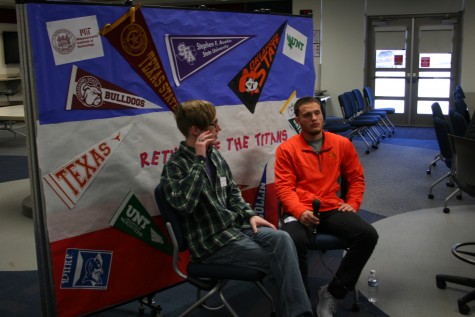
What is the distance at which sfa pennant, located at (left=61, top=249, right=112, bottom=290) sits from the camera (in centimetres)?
247

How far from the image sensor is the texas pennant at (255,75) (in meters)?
3.16

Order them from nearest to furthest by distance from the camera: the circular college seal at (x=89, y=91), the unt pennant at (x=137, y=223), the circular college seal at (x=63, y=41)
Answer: the circular college seal at (x=63, y=41)
the circular college seal at (x=89, y=91)
the unt pennant at (x=137, y=223)

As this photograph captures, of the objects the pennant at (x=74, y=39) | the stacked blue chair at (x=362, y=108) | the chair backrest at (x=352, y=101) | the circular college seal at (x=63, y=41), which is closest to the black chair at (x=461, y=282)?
the pennant at (x=74, y=39)

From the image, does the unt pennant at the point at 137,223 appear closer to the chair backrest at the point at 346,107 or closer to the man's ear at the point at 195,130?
the man's ear at the point at 195,130

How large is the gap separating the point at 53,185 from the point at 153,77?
2.47 ft

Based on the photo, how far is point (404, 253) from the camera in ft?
12.8

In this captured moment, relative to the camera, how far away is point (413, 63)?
10.4 metres

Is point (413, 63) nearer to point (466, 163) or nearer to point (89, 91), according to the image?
point (466, 163)

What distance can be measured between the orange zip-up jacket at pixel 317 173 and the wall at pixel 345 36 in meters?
7.85

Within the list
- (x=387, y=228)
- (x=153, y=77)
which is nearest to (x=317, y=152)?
(x=153, y=77)

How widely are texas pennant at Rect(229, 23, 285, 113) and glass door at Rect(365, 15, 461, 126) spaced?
305 inches

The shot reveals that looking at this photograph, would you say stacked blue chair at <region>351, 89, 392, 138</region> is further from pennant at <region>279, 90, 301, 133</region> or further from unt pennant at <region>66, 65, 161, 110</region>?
unt pennant at <region>66, 65, 161, 110</region>

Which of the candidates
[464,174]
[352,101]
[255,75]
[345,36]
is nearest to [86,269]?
[255,75]

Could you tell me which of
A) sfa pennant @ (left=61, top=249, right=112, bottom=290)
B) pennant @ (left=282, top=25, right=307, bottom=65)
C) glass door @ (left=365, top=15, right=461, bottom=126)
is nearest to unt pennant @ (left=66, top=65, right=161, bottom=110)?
sfa pennant @ (left=61, top=249, right=112, bottom=290)
